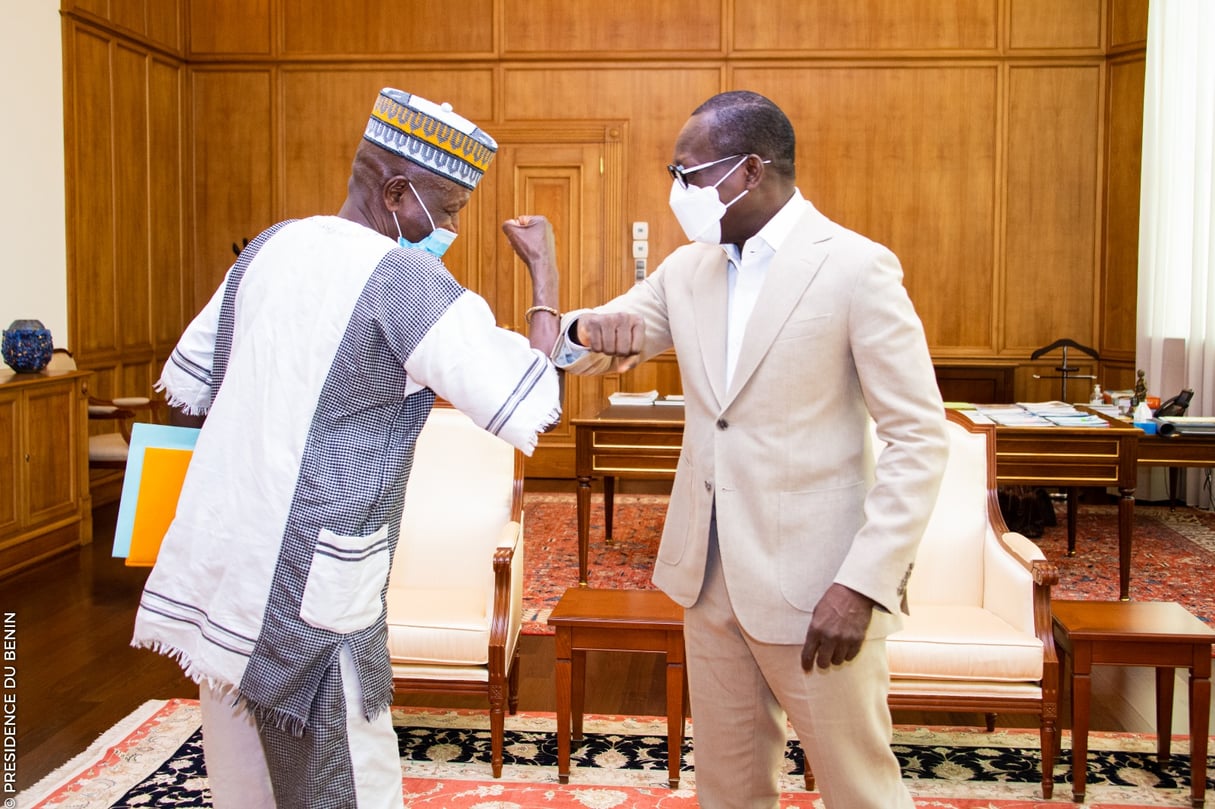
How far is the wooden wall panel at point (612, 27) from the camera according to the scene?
887 centimetres

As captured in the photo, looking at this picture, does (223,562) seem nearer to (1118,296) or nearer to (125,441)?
(125,441)

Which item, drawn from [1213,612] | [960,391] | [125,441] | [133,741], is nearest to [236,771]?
[133,741]

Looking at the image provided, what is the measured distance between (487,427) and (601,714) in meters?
2.68

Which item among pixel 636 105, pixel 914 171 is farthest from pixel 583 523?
pixel 914 171

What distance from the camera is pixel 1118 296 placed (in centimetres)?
866

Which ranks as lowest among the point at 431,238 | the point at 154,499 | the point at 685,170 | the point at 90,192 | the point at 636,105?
the point at 154,499

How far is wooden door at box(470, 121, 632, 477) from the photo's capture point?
8984mm

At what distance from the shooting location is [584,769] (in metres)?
3.54

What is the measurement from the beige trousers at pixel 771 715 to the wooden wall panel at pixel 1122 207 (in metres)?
7.43

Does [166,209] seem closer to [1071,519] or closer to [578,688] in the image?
[578,688]

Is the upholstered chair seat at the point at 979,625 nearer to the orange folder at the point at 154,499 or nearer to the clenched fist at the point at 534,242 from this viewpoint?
the clenched fist at the point at 534,242

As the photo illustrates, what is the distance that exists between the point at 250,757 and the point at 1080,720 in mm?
2585

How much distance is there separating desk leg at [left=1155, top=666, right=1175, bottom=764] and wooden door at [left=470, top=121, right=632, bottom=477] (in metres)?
5.76

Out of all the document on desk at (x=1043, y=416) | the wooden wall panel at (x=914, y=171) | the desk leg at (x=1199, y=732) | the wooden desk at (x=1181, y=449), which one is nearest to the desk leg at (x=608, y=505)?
the document on desk at (x=1043, y=416)
